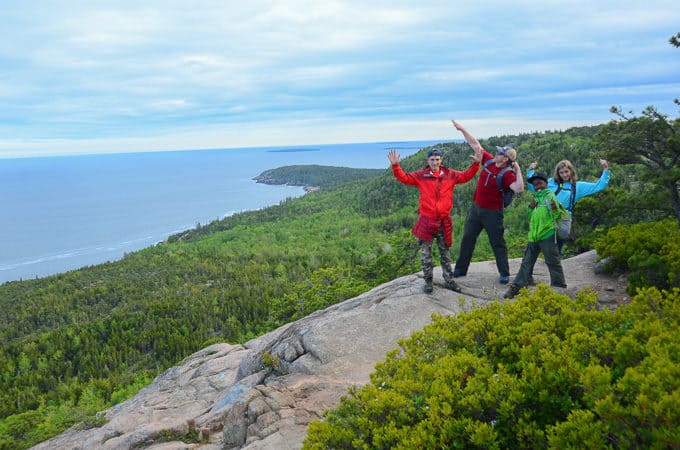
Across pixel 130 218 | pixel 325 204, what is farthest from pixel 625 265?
pixel 130 218

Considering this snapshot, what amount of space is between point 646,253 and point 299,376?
7.71 metres

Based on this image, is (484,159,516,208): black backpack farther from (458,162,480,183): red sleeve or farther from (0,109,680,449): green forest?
(0,109,680,449): green forest

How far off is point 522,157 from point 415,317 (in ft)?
217

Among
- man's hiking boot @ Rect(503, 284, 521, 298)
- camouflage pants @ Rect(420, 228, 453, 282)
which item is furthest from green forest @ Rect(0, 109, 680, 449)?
camouflage pants @ Rect(420, 228, 453, 282)

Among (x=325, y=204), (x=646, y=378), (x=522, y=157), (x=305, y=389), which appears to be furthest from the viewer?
(x=325, y=204)

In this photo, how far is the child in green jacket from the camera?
8.23 metres

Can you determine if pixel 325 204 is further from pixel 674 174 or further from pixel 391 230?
pixel 674 174

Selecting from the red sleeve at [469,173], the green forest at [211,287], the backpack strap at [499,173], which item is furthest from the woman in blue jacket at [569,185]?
the green forest at [211,287]

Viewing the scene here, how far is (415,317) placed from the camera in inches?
349

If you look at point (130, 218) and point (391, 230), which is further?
point (130, 218)

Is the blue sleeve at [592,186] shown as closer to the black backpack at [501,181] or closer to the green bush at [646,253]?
the green bush at [646,253]

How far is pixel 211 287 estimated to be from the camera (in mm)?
79500

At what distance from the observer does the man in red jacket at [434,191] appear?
28.1 ft

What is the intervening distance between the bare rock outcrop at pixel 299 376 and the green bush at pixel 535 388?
182cm
